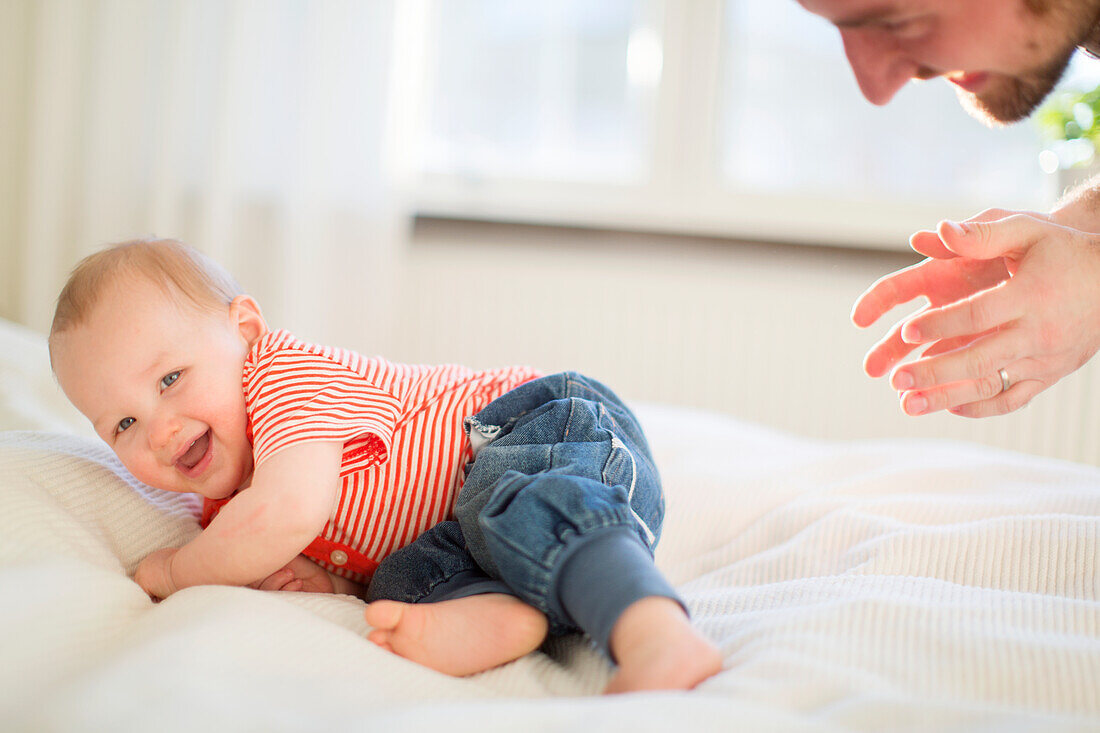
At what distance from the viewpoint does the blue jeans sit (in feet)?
2.34

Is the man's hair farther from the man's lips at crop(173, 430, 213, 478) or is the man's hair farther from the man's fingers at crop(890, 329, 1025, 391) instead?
the man's fingers at crop(890, 329, 1025, 391)

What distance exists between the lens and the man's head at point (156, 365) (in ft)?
3.02

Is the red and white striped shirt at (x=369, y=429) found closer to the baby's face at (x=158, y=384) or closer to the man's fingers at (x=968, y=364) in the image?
the baby's face at (x=158, y=384)

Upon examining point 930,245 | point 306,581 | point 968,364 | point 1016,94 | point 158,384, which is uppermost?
point 1016,94

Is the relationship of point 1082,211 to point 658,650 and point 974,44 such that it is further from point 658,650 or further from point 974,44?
point 658,650

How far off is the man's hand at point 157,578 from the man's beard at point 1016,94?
123 cm

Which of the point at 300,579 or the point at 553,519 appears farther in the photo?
the point at 300,579

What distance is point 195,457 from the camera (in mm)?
988

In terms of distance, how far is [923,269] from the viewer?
117 cm

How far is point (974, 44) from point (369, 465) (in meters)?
0.97

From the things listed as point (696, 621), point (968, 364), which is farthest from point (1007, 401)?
point (696, 621)

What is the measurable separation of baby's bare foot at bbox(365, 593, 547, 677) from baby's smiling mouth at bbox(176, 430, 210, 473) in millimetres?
332

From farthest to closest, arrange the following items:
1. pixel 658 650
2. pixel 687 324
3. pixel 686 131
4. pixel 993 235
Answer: pixel 686 131 < pixel 687 324 < pixel 993 235 < pixel 658 650

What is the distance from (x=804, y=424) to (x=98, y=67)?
199cm
